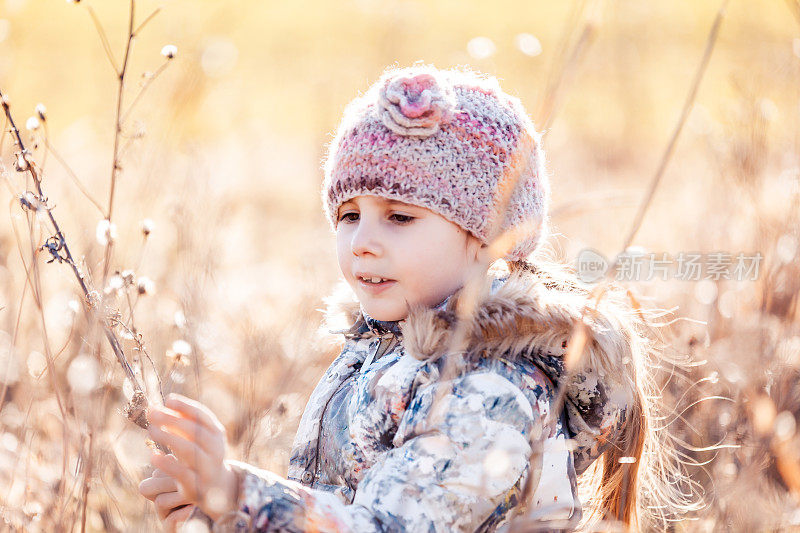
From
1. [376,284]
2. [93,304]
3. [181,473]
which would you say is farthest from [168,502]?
[376,284]

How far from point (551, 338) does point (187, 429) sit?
2.36 ft

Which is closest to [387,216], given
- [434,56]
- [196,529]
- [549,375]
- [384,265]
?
[384,265]

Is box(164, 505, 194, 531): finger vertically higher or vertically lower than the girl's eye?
lower

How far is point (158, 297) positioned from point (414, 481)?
1.80m

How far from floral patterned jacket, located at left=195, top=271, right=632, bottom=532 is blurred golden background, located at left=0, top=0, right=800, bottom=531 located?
24cm

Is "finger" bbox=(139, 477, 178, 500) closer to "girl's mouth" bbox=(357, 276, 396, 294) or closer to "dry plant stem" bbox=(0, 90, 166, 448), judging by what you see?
"dry plant stem" bbox=(0, 90, 166, 448)

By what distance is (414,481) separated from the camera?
4.66ft

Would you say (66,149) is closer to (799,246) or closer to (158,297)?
(158,297)

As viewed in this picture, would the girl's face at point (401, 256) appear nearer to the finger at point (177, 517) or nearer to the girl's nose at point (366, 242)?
the girl's nose at point (366, 242)

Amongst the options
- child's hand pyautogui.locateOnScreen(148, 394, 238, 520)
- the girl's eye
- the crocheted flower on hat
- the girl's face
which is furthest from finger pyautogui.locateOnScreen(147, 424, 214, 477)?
the crocheted flower on hat

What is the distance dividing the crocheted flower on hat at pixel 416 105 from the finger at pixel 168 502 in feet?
2.70

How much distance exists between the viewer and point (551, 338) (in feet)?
5.51

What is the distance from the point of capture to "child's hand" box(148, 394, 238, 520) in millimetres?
1321

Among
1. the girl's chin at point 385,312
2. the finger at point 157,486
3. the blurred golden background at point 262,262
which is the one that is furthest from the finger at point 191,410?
the girl's chin at point 385,312
